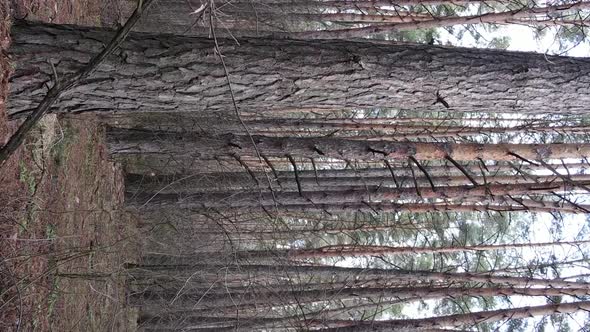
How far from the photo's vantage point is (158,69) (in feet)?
11.8

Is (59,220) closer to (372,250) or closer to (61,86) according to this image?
(61,86)

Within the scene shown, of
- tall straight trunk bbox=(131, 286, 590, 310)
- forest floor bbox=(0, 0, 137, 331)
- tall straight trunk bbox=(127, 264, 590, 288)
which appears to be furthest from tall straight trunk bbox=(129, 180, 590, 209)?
tall straight trunk bbox=(131, 286, 590, 310)

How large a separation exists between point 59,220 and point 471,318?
178 inches

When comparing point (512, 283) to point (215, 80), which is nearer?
point (215, 80)

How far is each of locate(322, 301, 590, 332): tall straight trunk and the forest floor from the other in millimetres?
2728

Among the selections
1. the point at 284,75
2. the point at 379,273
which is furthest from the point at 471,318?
the point at 284,75

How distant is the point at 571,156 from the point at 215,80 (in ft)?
11.1

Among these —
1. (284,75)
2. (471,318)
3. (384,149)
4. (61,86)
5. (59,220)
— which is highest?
(284,75)

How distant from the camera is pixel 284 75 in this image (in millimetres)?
3738

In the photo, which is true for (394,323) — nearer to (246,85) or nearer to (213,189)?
(213,189)

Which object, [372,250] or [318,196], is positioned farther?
[372,250]

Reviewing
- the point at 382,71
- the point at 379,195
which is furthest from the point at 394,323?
the point at 382,71

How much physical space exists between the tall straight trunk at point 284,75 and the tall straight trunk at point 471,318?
2908mm

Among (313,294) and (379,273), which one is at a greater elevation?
(379,273)
